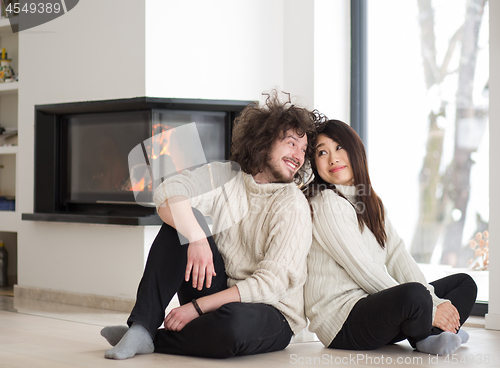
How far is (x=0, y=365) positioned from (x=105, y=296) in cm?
153

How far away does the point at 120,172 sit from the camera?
3.36 meters

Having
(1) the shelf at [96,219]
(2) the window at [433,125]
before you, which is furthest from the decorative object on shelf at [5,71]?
(2) the window at [433,125]

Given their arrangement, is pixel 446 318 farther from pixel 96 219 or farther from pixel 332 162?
pixel 96 219

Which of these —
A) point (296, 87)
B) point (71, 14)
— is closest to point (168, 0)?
point (71, 14)

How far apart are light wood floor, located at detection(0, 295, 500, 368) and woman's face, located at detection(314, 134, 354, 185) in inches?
23.2

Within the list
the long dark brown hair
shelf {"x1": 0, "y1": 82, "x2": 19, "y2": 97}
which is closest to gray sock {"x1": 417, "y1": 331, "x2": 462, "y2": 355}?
the long dark brown hair

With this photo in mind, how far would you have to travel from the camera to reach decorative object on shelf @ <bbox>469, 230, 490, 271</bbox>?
3.06m

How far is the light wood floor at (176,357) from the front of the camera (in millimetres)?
1756

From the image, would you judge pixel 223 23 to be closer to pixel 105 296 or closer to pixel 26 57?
pixel 26 57

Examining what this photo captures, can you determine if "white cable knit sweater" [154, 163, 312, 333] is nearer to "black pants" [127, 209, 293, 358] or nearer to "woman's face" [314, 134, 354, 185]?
"black pants" [127, 209, 293, 358]

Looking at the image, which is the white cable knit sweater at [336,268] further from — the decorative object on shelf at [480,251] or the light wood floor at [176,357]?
the decorative object on shelf at [480,251]

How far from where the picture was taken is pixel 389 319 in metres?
1.86

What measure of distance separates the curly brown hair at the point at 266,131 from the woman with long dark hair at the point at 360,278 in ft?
0.38

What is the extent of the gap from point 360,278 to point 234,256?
0.42 meters
